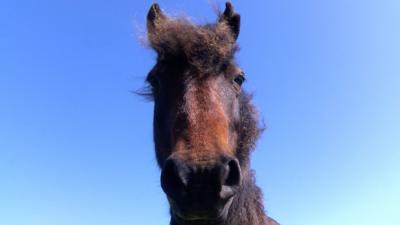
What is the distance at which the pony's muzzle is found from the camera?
374 centimetres

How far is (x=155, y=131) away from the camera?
5.61m

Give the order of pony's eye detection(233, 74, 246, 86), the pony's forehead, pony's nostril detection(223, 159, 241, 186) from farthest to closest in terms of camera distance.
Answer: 1. pony's eye detection(233, 74, 246, 86)
2. the pony's forehead
3. pony's nostril detection(223, 159, 241, 186)

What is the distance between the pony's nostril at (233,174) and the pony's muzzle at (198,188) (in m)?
0.13

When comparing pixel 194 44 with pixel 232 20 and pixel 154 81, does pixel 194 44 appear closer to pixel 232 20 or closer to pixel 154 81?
pixel 154 81

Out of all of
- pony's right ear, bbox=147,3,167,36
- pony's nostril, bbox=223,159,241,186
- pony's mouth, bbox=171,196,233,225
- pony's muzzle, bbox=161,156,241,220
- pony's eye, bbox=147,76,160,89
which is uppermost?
pony's right ear, bbox=147,3,167,36

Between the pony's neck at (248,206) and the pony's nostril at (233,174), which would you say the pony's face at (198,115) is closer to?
the pony's nostril at (233,174)

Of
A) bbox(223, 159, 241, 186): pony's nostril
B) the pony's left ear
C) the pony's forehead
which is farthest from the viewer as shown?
the pony's left ear

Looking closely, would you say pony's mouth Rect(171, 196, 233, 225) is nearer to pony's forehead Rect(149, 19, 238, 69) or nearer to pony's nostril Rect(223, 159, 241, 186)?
pony's nostril Rect(223, 159, 241, 186)

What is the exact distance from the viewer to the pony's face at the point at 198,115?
3773 millimetres

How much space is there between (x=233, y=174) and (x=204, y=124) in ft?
2.03

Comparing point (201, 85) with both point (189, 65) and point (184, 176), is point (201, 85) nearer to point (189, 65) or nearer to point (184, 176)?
point (189, 65)

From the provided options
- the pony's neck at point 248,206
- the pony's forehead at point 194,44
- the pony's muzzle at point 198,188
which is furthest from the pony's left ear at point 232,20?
the pony's muzzle at point 198,188

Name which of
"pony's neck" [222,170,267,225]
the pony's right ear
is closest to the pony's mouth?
"pony's neck" [222,170,267,225]

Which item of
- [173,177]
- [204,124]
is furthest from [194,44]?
[173,177]
